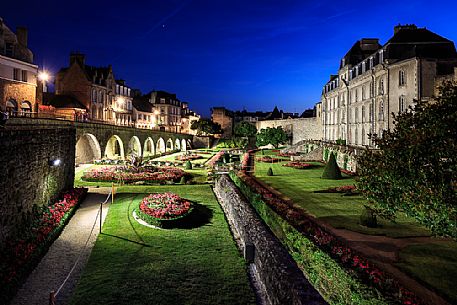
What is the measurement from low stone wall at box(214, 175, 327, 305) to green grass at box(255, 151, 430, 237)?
4.53 metres

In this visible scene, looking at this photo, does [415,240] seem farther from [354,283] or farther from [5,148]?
[5,148]

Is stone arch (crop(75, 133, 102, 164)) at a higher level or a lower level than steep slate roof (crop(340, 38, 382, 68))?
lower

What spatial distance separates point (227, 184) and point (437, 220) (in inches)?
595

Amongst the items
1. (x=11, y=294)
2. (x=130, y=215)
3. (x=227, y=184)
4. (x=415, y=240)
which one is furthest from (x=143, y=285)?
(x=227, y=184)

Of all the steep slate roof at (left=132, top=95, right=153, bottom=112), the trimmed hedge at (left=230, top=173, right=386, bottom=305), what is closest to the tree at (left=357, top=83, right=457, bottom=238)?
the trimmed hedge at (left=230, top=173, right=386, bottom=305)

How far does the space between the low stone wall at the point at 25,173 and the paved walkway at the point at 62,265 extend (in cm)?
153

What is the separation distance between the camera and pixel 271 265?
9.00m

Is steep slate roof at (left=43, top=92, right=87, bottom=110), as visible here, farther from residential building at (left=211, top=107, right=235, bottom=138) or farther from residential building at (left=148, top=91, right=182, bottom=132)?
residential building at (left=211, top=107, right=235, bottom=138)

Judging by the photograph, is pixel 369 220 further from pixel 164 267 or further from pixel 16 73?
pixel 16 73

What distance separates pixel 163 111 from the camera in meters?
92.6

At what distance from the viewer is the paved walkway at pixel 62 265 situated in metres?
9.04

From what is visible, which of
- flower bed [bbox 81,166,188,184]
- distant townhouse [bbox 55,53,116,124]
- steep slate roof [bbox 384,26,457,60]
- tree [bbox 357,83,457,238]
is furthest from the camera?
distant townhouse [bbox 55,53,116,124]

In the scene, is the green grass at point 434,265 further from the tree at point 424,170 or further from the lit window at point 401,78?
the lit window at point 401,78

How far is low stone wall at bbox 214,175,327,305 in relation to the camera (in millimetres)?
6969
